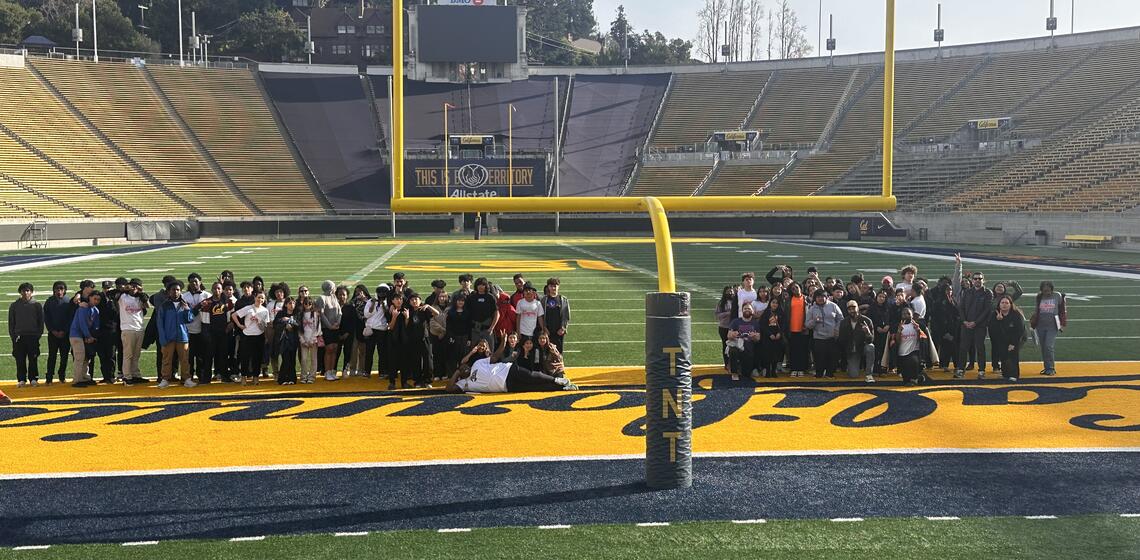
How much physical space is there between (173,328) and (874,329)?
8.07m

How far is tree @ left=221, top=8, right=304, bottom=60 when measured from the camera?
72.2 m

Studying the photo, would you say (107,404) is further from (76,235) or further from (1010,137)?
(1010,137)

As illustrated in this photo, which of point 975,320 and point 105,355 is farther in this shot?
point 975,320

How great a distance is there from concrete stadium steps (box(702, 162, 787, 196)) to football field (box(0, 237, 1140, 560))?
118 feet

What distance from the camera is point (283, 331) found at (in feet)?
34.7

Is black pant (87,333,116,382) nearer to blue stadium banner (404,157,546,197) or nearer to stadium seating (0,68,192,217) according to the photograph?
stadium seating (0,68,192,217)

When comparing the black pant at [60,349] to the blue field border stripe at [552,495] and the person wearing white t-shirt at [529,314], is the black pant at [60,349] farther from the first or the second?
the person wearing white t-shirt at [529,314]

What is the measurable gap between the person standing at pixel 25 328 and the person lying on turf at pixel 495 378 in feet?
15.2

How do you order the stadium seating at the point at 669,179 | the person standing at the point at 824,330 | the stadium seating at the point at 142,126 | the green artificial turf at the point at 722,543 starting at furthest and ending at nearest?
the stadium seating at the point at 669,179, the stadium seating at the point at 142,126, the person standing at the point at 824,330, the green artificial turf at the point at 722,543

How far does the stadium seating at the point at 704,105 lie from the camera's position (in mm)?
53000

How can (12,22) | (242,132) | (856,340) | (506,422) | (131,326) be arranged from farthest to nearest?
(12,22) < (242,132) < (856,340) < (131,326) < (506,422)

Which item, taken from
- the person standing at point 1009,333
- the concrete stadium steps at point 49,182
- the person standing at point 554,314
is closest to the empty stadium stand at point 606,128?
the concrete stadium steps at point 49,182

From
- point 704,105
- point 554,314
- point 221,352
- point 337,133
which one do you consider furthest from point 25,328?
point 704,105

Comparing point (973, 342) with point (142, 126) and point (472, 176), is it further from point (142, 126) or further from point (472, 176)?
point (142, 126)
